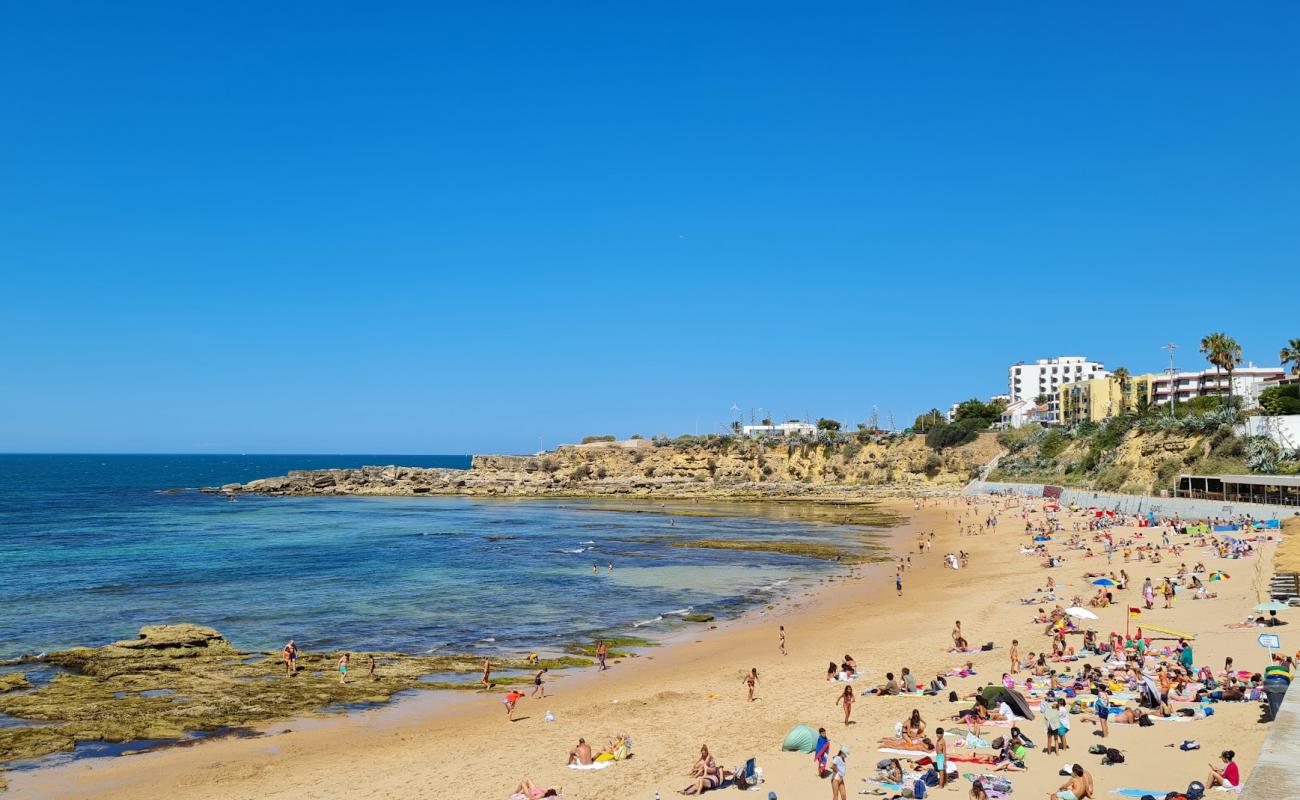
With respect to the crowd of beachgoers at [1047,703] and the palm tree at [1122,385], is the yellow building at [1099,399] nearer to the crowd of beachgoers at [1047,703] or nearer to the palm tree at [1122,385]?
the palm tree at [1122,385]

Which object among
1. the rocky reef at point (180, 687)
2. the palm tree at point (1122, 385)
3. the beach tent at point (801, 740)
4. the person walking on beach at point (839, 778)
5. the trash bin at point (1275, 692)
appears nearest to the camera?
the person walking on beach at point (839, 778)

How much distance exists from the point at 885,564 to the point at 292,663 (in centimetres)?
3106

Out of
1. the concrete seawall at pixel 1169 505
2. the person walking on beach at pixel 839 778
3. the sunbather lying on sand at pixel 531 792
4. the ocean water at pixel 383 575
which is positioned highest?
the concrete seawall at pixel 1169 505

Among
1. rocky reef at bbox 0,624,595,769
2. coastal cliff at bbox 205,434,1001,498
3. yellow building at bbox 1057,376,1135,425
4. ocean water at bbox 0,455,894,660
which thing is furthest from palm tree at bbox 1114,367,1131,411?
rocky reef at bbox 0,624,595,769

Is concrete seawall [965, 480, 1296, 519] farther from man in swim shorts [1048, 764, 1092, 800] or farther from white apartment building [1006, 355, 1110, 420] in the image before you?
white apartment building [1006, 355, 1110, 420]

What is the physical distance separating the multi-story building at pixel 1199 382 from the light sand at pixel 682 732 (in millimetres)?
77325

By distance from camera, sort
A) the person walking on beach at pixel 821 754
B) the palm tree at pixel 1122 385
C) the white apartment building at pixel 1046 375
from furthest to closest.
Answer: the white apartment building at pixel 1046 375 < the palm tree at pixel 1122 385 < the person walking on beach at pixel 821 754

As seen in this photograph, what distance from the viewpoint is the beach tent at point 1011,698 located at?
53.2 ft

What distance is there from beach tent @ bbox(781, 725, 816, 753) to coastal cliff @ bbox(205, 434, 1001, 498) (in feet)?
280

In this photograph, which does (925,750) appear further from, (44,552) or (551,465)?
(551,465)

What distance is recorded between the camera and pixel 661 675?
23859mm

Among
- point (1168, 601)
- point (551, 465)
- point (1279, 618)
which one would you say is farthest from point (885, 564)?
point (551, 465)

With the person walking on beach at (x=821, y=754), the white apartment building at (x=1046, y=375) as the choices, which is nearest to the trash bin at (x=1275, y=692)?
the person walking on beach at (x=821, y=754)

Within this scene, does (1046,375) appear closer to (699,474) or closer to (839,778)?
(699,474)
